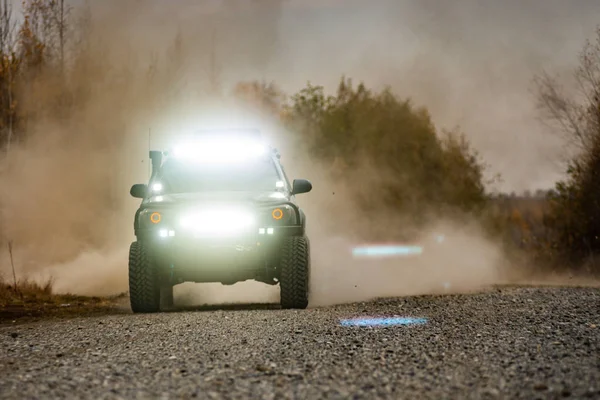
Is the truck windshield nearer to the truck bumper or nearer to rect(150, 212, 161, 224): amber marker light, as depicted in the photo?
rect(150, 212, 161, 224): amber marker light

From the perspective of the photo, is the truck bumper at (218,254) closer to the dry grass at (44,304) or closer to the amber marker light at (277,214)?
the amber marker light at (277,214)

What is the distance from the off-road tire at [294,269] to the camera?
11242 mm

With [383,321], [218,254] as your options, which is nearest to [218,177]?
[218,254]

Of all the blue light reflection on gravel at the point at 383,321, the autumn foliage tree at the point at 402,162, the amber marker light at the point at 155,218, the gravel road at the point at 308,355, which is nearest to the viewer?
the gravel road at the point at 308,355

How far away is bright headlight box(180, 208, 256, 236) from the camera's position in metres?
11.1

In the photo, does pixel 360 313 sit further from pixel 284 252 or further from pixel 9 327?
pixel 9 327

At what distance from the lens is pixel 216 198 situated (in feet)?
36.9

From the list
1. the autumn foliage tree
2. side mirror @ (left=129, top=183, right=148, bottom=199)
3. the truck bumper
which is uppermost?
the autumn foliage tree

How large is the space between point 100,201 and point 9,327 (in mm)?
16124

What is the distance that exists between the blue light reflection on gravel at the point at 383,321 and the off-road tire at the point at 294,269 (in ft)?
3.98

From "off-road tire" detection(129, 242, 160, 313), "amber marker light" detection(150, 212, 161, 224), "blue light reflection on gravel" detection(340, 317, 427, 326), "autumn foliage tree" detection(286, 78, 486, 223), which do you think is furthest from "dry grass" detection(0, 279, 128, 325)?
"autumn foliage tree" detection(286, 78, 486, 223)

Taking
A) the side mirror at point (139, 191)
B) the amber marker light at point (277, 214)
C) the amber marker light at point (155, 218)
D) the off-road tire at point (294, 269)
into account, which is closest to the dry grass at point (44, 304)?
the side mirror at point (139, 191)

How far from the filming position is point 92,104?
93.8 feet

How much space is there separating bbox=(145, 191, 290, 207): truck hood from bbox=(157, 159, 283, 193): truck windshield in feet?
1.84
